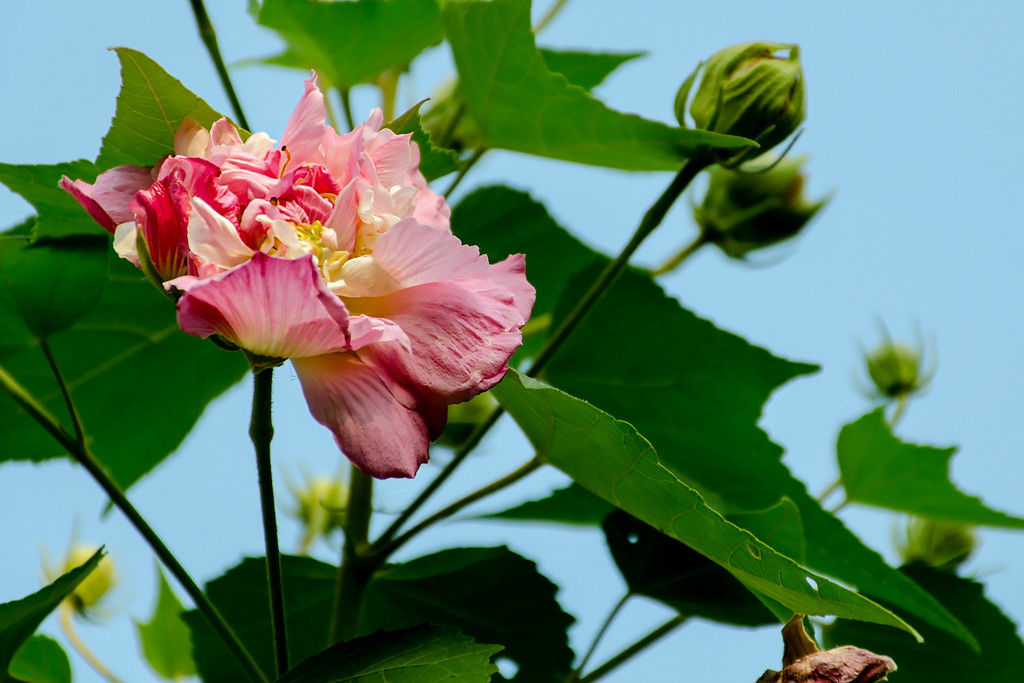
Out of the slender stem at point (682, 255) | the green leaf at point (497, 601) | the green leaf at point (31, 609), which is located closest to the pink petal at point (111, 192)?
the green leaf at point (31, 609)

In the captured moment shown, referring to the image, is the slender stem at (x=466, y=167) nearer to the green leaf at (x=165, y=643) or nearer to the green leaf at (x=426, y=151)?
the green leaf at (x=426, y=151)

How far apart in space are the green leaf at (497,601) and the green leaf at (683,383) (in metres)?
0.09

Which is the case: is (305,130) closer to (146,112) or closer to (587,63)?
(146,112)

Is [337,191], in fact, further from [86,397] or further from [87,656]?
[87,656]

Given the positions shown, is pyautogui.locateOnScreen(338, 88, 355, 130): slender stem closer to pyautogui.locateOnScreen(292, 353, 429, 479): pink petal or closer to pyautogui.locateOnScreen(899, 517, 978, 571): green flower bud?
pyautogui.locateOnScreen(292, 353, 429, 479): pink petal

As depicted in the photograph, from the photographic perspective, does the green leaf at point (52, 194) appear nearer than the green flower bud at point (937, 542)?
Yes

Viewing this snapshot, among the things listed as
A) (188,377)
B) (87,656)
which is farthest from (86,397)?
(87,656)

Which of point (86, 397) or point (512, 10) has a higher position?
point (512, 10)

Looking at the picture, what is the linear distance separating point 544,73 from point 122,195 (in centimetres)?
18

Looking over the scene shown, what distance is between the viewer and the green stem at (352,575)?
397mm

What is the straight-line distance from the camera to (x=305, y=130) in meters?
0.28

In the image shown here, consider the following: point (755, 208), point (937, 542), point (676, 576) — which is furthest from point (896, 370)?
point (676, 576)

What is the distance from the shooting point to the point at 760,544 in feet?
0.89

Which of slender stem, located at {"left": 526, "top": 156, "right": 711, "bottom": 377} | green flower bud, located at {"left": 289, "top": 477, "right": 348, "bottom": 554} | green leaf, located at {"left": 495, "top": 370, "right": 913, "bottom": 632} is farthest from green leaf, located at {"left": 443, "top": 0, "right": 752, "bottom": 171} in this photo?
green flower bud, located at {"left": 289, "top": 477, "right": 348, "bottom": 554}
